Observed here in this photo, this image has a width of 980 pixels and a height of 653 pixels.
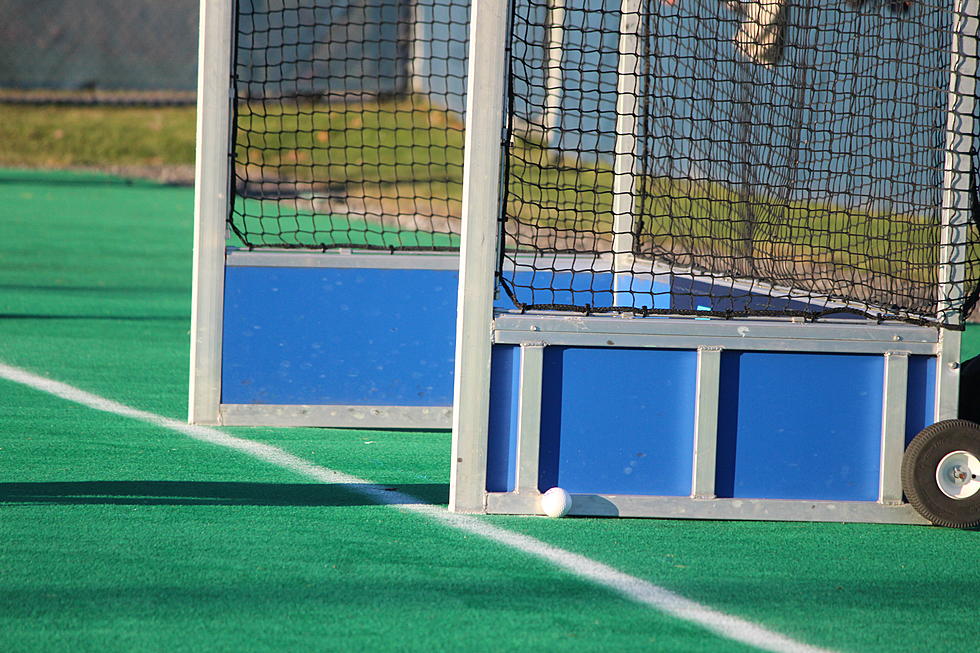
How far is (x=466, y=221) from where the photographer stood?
496 cm

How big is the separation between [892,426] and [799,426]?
367 millimetres

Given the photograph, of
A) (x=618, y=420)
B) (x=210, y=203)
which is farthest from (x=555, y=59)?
(x=618, y=420)

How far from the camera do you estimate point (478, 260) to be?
16.1 feet

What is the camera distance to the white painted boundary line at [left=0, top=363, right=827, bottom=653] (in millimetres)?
3885

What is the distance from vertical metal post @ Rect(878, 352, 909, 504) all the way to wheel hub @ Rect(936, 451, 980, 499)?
192mm

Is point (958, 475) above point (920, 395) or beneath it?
beneath

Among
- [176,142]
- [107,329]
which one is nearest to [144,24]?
[176,142]

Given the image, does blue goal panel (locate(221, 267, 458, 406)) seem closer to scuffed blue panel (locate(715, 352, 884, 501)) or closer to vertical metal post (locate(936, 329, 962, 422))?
scuffed blue panel (locate(715, 352, 884, 501))

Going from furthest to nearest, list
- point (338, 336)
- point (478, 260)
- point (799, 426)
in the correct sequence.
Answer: point (338, 336)
point (799, 426)
point (478, 260)

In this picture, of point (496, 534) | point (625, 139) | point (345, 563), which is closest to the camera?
point (345, 563)

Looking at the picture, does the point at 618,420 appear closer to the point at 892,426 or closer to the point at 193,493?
the point at 892,426

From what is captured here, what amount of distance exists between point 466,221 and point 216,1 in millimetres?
2042

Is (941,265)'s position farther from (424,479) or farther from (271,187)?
(271,187)

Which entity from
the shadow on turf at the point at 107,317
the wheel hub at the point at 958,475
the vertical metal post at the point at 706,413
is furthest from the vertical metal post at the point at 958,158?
the shadow on turf at the point at 107,317
